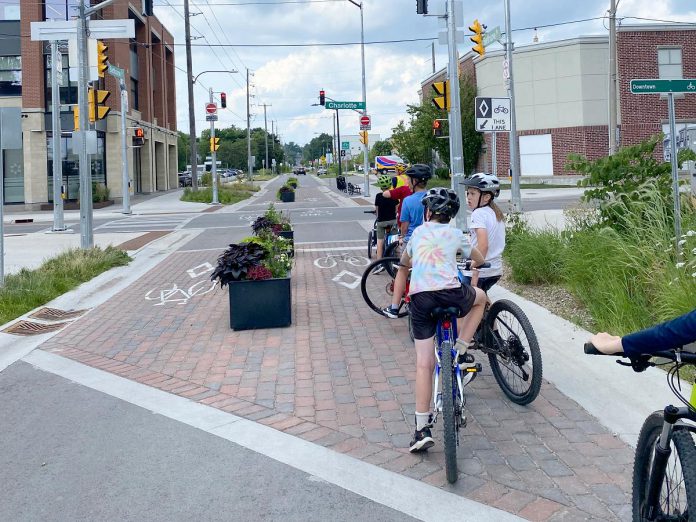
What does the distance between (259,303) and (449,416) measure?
4766 mm

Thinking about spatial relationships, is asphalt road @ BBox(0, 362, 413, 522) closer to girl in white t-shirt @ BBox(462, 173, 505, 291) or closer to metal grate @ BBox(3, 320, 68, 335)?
girl in white t-shirt @ BBox(462, 173, 505, 291)

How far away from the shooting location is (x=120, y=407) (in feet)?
20.0

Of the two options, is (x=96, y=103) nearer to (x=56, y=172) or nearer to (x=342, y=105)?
(x=56, y=172)

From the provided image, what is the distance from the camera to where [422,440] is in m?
4.79

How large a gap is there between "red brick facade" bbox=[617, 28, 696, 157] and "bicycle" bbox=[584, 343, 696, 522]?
134 ft

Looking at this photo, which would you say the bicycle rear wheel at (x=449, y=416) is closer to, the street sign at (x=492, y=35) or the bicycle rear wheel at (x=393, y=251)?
the bicycle rear wheel at (x=393, y=251)

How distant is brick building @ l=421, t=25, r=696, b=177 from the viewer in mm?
40875

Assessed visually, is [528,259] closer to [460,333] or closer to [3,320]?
[460,333]

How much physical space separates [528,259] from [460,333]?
5019 mm

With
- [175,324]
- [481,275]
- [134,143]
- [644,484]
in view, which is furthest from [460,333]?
[134,143]

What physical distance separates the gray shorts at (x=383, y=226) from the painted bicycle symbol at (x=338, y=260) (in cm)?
250

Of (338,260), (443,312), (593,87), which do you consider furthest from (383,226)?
(593,87)

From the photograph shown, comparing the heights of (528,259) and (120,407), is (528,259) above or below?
above

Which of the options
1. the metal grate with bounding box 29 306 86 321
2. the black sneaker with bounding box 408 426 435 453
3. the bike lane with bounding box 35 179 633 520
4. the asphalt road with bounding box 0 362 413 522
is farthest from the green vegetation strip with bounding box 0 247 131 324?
the black sneaker with bounding box 408 426 435 453
